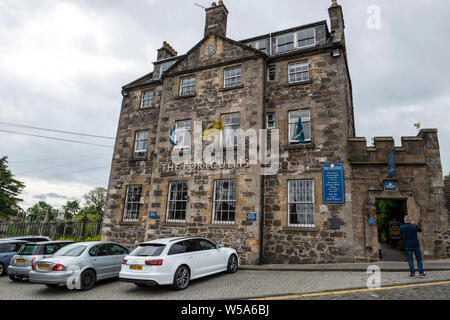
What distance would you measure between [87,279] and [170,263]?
127 inches

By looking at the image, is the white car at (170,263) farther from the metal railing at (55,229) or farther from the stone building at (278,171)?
the metal railing at (55,229)

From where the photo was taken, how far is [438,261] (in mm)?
11070

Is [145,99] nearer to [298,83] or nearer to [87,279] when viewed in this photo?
[298,83]

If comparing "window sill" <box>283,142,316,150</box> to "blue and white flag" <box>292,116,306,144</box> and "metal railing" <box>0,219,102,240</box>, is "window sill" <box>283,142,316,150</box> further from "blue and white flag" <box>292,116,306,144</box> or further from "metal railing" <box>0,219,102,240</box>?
"metal railing" <box>0,219,102,240</box>

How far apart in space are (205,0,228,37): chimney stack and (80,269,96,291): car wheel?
48.4 ft

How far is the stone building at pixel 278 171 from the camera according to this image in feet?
40.6

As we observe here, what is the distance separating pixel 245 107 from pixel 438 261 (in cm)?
1069

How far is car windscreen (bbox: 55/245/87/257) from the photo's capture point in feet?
31.7

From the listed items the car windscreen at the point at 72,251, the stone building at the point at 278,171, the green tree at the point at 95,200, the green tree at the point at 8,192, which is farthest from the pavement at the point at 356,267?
the green tree at the point at 95,200

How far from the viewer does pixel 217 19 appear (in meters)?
18.0

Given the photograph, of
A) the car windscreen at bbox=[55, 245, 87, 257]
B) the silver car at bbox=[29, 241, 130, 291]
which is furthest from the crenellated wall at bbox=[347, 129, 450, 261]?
the car windscreen at bbox=[55, 245, 87, 257]
